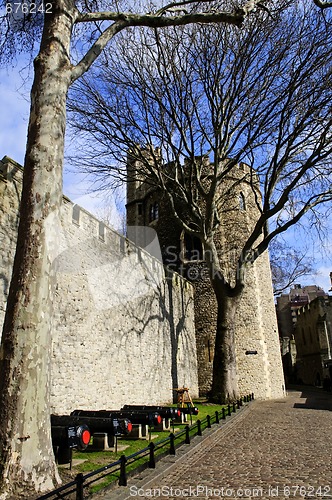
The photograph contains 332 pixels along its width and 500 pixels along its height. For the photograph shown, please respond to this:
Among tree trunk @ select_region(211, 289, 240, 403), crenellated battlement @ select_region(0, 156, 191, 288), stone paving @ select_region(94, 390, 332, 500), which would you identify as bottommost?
stone paving @ select_region(94, 390, 332, 500)

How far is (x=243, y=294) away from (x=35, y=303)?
50.0ft

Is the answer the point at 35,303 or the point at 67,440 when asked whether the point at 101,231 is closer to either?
the point at 67,440

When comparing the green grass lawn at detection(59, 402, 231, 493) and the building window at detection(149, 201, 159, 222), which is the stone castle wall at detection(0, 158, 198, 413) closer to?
the green grass lawn at detection(59, 402, 231, 493)

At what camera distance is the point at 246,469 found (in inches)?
205

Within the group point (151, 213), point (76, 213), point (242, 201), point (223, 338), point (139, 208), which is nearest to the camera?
point (76, 213)

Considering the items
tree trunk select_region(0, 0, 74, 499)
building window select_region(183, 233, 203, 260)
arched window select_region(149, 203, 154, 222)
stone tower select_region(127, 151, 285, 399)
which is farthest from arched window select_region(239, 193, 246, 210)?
tree trunk select_region(0, 0, 74, 499)

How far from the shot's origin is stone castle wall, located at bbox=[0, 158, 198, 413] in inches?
334

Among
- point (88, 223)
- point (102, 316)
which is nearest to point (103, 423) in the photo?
point (102, 316)

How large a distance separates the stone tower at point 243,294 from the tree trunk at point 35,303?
35.3 ft

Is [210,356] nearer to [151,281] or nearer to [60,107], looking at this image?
[151,281]

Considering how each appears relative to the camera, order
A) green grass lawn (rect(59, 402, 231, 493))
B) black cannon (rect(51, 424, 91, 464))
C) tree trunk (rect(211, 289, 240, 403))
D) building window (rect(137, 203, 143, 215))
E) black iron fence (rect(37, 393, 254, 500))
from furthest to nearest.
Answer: building window (rect(137, 203, 143, 215)) < tree trunk (rect(211, 289, 240, 403)) < black cannon (rect(51, 424, 91, 464)) < green grass lawn (rect(59, 402, 231, 493)) < black iron fence (rect(37, 393, 254, 500))

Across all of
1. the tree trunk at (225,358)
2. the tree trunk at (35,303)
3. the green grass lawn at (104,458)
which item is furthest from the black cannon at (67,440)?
the tree trunk at (225,358)

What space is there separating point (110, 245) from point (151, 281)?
3.03 metres

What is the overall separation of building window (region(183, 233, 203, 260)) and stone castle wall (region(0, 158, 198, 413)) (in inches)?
172
